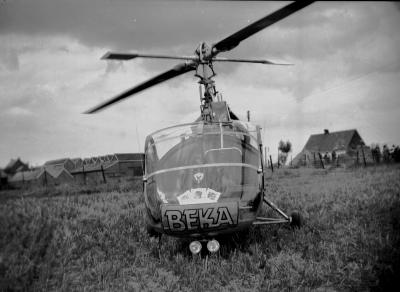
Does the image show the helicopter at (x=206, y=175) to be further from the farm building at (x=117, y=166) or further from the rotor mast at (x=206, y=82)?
the farm building at (x=117, y=166)

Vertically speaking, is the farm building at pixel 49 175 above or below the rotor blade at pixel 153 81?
below

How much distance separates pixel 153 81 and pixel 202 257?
360cm

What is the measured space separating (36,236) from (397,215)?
6.90 meters

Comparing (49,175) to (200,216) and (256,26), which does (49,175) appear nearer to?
(200,216)

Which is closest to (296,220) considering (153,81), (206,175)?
(206,175)

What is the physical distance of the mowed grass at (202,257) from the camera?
4.54 metres

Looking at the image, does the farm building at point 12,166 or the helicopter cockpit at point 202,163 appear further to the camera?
the helicopter cockpit at point 202,163

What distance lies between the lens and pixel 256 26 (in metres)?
5.36

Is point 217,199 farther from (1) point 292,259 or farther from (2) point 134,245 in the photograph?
(2) point 134,245

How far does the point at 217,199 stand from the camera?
530 cm

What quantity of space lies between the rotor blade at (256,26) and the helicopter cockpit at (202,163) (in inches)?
57.7

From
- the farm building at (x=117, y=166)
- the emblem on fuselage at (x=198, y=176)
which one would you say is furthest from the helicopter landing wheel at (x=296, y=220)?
the farm building at (x=117, y=166)

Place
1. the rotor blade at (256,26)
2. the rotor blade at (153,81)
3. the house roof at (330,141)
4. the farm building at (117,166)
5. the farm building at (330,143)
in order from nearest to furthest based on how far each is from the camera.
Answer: the rotor blade at (256,26) < the rotor blade at (153,81) < the farm building at (330,143) < the house roof at (330,141) < the farm building at (117,166)

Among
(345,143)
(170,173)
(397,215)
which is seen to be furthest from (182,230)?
(345,143)
